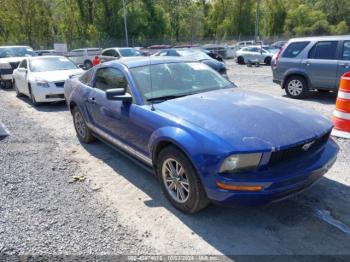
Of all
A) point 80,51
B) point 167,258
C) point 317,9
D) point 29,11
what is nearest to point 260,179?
point 167,258

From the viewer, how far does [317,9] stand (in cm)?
7231

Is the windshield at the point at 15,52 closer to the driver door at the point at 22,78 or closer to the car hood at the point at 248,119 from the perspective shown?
the driver door at the point at 22,78

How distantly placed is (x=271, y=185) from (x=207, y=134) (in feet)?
2.41

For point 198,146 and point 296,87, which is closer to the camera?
point 198,146

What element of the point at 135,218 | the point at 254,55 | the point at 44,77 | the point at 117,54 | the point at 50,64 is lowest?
the point at 135,218

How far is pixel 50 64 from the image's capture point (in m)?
10.3

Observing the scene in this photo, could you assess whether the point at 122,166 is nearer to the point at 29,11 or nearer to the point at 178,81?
the point at 178,81

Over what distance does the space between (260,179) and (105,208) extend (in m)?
1.88

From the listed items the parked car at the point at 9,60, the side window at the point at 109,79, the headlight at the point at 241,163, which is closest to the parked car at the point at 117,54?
the parked car at the point at 9,60

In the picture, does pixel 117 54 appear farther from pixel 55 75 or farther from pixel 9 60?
pixel 55 75

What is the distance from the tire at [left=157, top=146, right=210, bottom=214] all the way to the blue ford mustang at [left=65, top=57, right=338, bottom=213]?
10 mm

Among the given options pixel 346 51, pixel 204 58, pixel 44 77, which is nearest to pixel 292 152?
pixel 346 51

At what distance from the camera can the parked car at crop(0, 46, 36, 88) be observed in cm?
1359

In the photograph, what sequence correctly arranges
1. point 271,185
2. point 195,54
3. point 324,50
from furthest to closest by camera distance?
point 195,54 < point 324,50 < point 271,185
